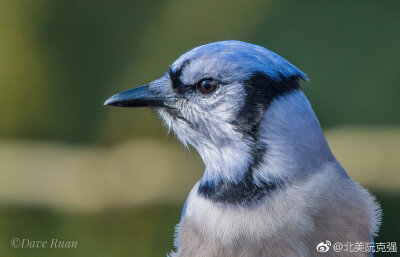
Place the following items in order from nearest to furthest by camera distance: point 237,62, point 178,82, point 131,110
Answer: point 237,62
point 178,82
point 131,110

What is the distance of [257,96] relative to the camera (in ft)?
4.60

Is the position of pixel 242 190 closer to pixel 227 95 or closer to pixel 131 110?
pixel 227 95

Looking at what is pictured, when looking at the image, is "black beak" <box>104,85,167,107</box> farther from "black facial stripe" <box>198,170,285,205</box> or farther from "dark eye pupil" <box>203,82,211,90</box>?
"black facial stripe" <box>198,170,285,205</box>

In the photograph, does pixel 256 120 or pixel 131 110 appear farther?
pixel 131 110

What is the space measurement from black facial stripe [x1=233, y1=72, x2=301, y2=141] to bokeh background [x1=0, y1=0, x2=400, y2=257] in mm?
1246

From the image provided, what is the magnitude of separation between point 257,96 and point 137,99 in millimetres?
310

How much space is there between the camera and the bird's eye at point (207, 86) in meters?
1.43

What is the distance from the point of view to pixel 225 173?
1.44 m

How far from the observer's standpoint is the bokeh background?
8.75ft

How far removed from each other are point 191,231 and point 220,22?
1500 millimetres

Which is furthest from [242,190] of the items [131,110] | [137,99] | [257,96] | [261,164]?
[131,110]

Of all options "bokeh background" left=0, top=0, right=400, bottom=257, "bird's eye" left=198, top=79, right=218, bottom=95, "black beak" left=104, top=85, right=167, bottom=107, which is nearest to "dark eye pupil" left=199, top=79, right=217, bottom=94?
"bird's eye" left=198, top=79, right=218, bottom=95

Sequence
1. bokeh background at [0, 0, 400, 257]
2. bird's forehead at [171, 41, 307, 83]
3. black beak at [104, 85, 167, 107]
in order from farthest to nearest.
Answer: bokeh background at [0, 0, 400, 257], black beak at [104, 85, 167, 107], bird's forehead at [171, 41, 307, 83]

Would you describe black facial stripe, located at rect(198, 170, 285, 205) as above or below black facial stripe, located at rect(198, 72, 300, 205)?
below
